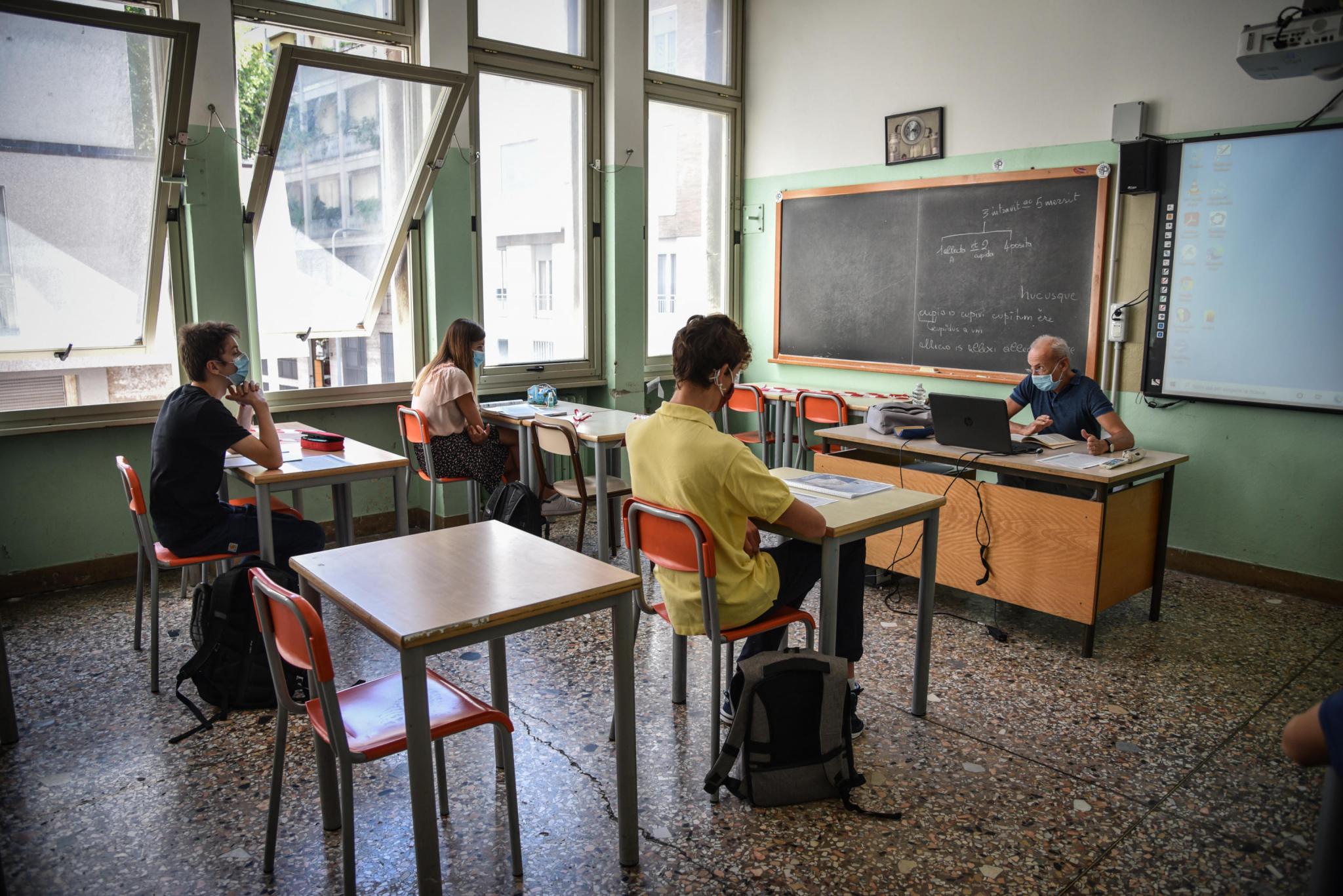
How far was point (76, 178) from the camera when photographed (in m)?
3.95

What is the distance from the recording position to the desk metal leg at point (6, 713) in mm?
2715

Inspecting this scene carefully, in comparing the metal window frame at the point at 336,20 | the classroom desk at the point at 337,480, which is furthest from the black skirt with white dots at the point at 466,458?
the metal window frame at the point at 336,20

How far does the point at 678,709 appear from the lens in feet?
9.91

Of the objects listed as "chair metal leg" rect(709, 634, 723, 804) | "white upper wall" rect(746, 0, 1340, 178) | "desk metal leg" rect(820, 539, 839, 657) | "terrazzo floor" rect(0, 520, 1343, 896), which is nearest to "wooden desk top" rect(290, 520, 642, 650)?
"chair metal leg" rect(709, 634, 723, 804)

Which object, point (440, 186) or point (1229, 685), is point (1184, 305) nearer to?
point (1229, 685)

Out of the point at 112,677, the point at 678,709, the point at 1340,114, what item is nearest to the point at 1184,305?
the point at 1340,114

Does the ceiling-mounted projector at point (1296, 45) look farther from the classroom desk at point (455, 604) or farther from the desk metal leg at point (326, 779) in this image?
the desk metal leg at point (326, 779)

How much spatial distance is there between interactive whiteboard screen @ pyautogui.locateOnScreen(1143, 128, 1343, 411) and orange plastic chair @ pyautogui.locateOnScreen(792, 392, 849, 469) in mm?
1609

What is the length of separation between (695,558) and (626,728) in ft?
1.58

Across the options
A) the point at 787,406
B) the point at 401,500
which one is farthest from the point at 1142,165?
the point at 401,500

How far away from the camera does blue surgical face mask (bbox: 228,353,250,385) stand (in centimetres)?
343

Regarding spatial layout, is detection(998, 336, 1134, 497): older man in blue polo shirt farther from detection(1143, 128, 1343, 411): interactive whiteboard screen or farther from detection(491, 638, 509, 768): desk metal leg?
detection(491, 638, 509, 768): desk metal leg

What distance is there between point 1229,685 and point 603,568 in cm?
247

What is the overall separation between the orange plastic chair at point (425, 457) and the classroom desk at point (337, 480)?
587 millimetres
